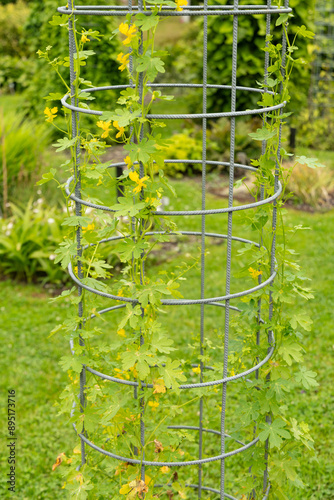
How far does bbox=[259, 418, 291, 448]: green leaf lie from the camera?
6.70 ft

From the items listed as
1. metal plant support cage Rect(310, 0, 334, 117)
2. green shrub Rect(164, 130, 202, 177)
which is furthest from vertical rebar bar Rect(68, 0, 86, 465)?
metal plant support cage Rect(310, 0, 334, 117)

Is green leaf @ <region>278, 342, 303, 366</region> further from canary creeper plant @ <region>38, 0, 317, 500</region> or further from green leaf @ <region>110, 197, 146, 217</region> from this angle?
green leaf @ <region>110, 197, 146, 217</region>

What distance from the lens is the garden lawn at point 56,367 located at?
2.95 metres

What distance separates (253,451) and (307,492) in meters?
0.81

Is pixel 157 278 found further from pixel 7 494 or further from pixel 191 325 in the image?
pixel 191 325

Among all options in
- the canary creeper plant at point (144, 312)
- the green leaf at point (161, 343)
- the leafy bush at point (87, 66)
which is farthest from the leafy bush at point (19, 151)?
the green leaf at point (161, 343)

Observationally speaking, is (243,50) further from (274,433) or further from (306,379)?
(274,433)

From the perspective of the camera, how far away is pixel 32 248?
5.01 metres

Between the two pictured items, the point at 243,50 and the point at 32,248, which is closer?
the point at 32,248

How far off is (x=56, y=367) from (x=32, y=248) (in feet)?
4.75

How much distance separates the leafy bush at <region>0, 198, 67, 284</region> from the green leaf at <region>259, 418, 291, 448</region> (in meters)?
3.07

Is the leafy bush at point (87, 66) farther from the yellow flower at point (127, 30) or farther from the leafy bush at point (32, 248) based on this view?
the yellow flower at point (127, 30)

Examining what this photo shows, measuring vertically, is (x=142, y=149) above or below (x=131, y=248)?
above

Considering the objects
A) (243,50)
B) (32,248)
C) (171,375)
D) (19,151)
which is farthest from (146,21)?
(243,50)
